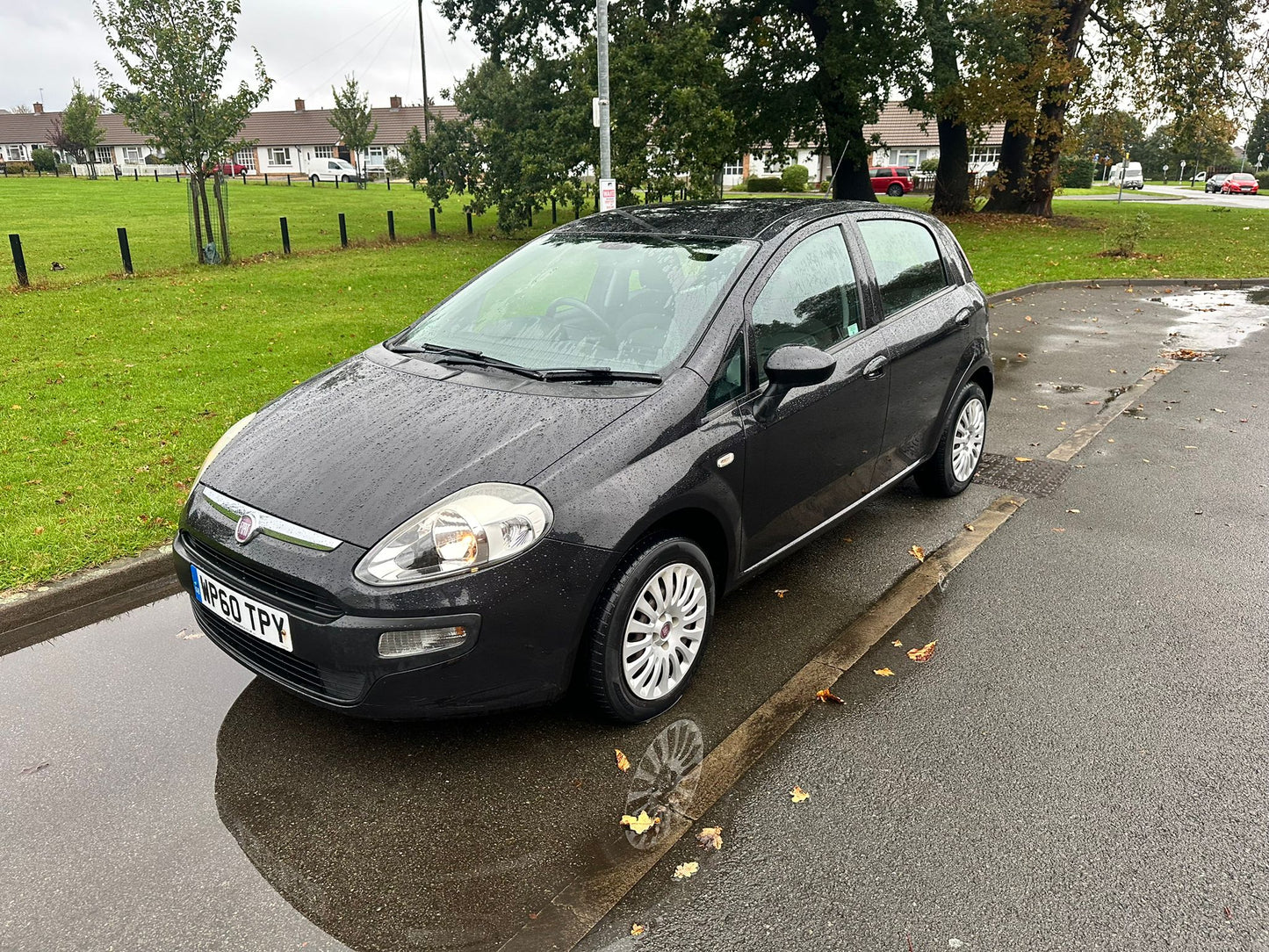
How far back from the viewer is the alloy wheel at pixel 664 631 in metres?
3.09

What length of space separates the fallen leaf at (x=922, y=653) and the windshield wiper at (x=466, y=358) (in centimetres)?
193

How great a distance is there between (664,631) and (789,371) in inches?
43.3

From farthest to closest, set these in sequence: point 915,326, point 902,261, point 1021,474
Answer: point 1021,474, point 902,261, point 915,326

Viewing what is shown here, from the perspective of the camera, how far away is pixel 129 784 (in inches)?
116

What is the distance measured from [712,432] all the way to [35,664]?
2999 millimetres

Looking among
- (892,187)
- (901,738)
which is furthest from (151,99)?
(892,187)

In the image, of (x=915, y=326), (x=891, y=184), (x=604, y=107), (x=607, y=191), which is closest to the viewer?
(x=915, y=326)

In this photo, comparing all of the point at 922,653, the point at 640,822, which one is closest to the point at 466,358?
the point at 640,822

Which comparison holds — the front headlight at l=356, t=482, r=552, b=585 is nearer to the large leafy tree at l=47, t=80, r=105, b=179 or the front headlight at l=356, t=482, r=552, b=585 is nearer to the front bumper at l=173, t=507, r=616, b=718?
the front bumper at l=173, t=507, r=616, b=718

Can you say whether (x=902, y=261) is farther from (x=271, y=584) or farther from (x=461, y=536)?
(x=271, y=584)

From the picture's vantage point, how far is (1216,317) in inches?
466

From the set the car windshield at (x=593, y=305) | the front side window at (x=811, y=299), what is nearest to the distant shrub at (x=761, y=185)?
the front side window at (x=811, y=299)

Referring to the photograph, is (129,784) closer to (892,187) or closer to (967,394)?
(967,394)

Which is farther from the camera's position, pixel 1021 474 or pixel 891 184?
pixel 891 184
